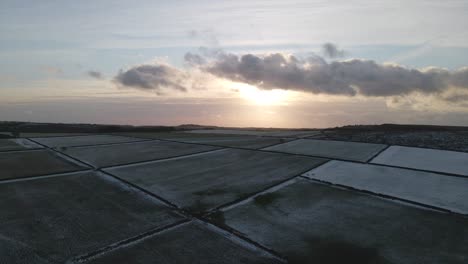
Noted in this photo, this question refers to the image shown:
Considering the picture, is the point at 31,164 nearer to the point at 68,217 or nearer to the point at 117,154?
the point at 117,154

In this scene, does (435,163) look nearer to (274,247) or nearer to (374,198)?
(374,198)

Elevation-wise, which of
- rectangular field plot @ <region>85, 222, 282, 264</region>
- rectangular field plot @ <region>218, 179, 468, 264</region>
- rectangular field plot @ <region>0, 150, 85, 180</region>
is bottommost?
rectangular field plot @ <region>85, 222, 282, 264</region>

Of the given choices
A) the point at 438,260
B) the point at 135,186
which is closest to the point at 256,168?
the point at 135,186

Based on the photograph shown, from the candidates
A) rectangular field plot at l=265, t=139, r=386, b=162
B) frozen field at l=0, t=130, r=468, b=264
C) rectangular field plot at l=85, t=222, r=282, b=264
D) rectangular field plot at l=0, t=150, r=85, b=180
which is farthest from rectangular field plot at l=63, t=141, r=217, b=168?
rectangular field plot at l=85, t=222, r=282, b=264

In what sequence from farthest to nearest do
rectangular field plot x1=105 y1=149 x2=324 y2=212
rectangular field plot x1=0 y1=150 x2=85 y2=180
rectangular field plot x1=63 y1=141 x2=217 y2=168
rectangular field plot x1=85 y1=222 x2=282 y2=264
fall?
rectangular field plot x1=63 y1=141 x2=217 y2=168 → rectangular field plot x1=0 y1=150 x2=85 y2=180 → rectangular field plot x1=105 y1=149 x2=324 y2=212 → rectangular field plot x1=85 y1=222 x2=282 y2=264

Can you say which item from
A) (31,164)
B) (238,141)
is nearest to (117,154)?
(31,164)

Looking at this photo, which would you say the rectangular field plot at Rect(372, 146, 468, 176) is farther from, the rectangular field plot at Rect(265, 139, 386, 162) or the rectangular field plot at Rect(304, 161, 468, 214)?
the rectangular field plot at Rect(304, 161, 468, 214)
